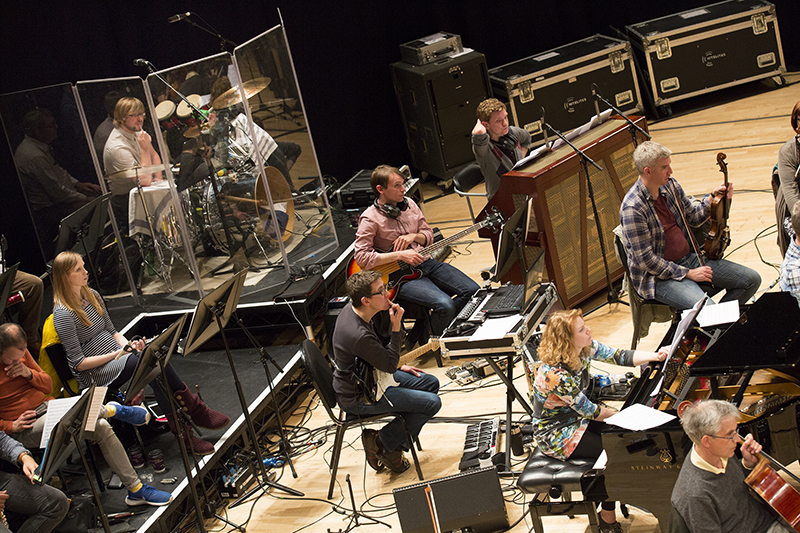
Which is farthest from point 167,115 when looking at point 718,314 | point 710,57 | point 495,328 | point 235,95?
point 710,57

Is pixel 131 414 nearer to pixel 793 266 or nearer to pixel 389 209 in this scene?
pixel 389 209

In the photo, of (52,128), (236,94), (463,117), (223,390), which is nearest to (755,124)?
(463,117)

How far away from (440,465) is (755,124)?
5968 millimetres

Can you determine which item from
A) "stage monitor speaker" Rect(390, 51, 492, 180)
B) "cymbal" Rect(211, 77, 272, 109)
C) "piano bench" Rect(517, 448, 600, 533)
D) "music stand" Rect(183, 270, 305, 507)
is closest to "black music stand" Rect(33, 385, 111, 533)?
"music stand" Rect(183, 270, 305, 507)

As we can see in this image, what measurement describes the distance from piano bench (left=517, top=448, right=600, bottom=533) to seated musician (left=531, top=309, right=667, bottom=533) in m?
0.06

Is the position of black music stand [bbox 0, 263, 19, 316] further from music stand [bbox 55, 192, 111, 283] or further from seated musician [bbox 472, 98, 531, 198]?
seated musician [bbox 472, 98, 531, 198]

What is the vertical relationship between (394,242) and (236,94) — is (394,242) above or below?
below

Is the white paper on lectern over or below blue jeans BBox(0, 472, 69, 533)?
over

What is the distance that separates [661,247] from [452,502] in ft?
7.07

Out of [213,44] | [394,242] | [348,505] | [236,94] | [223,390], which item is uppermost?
[213,44]

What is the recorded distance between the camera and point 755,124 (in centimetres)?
924

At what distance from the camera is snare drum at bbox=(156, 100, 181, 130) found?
6.25 meters

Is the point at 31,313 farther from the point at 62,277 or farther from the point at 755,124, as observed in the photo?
the point at 755,124

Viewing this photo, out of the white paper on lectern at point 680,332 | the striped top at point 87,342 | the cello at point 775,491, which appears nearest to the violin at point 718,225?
the white paper on lectern at point 680,332
